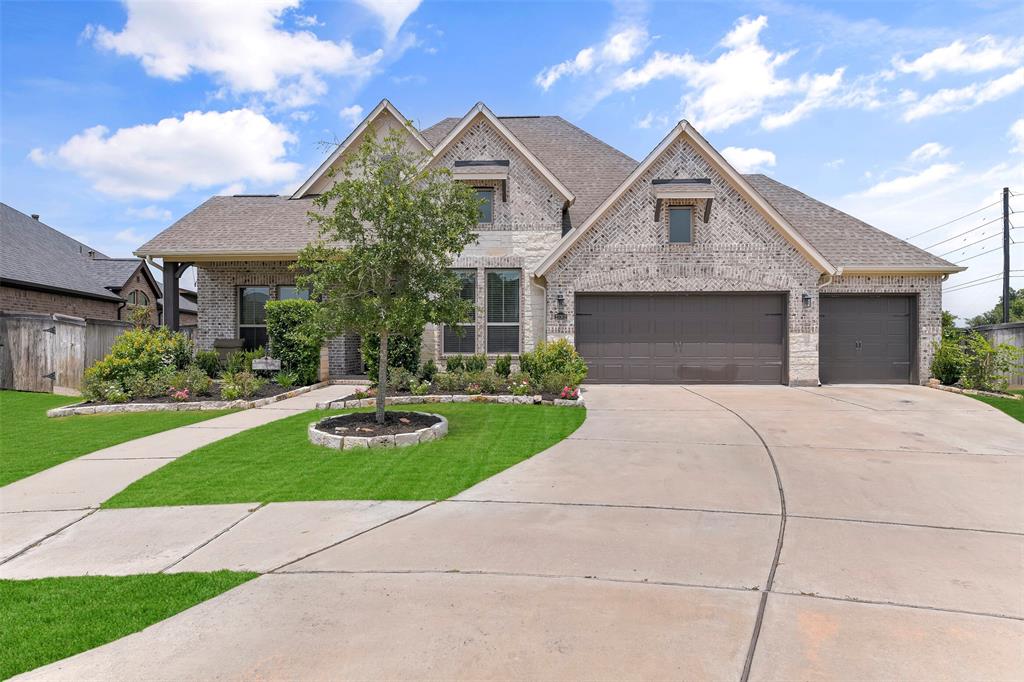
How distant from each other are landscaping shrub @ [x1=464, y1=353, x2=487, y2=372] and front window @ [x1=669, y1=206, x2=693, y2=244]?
20.0 ft

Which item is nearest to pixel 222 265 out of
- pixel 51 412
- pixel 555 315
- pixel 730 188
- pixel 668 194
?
pixel 51 412

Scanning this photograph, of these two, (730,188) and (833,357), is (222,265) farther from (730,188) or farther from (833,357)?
(833,357)

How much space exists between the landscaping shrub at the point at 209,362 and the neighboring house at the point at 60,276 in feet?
33.3

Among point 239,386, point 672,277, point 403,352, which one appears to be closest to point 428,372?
point 403,352

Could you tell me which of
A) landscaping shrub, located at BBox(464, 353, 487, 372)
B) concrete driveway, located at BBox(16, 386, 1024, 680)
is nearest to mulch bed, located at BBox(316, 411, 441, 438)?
concrete driveway, located at BBox(16, 386, 1024, 680)

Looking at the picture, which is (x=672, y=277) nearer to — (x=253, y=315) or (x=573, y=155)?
(x=573, y=155)

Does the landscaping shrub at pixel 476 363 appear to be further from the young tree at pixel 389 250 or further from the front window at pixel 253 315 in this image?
the front window at pixel 253 315

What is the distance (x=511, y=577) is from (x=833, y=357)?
14.4m

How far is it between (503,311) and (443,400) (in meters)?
4.11

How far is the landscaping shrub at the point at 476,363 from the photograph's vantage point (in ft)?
44.4

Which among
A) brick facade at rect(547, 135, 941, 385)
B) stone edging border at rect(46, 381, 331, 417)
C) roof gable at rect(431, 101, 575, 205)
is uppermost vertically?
roof gable at rect(431, 101, 575, 205)

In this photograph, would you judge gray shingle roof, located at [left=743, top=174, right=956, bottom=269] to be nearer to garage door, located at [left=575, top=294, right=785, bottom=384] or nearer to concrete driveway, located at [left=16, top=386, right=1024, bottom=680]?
garage door, located at [left=575, top=294, right=785, bottom=384]

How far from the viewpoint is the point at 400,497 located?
17.0 ft

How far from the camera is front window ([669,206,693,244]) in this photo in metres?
14.1
